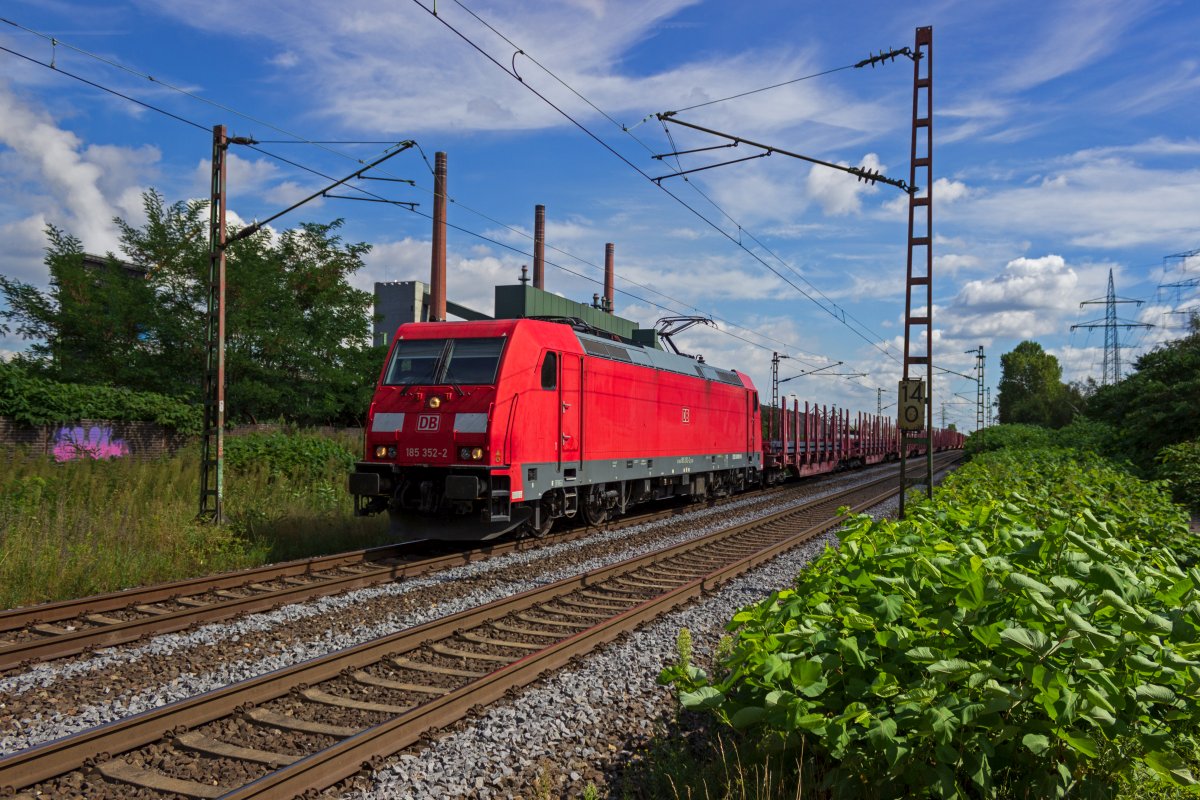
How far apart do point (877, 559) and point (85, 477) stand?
14.8m

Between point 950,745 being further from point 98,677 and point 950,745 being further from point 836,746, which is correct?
point 98,677

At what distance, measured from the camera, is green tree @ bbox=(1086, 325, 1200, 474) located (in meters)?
20.9

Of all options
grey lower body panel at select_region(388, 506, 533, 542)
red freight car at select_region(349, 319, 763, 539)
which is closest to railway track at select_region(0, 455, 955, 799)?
grey lower body panel at select_region(388, 506, 533, 542)

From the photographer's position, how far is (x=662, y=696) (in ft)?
19.7

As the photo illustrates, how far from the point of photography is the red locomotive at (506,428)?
38.9 ft

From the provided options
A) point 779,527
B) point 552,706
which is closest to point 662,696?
point 552,706

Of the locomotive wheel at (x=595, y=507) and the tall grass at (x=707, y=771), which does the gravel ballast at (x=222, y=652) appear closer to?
the tall grass at (x=707, y=771)

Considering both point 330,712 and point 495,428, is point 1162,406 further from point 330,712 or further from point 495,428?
point 330,712

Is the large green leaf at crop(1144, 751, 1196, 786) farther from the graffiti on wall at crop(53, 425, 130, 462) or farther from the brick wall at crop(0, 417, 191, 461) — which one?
the graffiti on wall at crop(53, 425, 130, 462)

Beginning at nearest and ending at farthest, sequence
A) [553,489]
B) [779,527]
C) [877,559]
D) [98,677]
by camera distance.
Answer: [877,559] → [98,677] → [553,489] → [779,527]

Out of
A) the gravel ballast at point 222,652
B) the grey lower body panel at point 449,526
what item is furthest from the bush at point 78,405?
the gravel ballast at point 222,652

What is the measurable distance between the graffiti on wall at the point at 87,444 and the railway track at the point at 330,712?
1388cm

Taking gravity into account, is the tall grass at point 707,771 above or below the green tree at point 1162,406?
below

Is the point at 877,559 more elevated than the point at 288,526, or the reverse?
the point at 877,559
